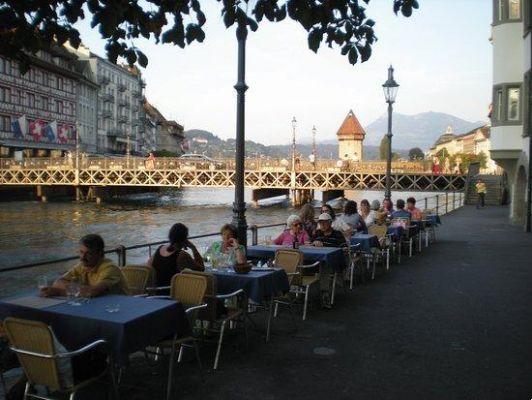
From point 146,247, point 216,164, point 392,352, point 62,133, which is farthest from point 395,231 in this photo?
point 62,133

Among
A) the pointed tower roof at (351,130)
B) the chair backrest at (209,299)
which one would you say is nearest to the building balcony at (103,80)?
the pointed tower roof at (351,130)

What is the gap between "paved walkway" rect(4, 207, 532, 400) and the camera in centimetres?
553

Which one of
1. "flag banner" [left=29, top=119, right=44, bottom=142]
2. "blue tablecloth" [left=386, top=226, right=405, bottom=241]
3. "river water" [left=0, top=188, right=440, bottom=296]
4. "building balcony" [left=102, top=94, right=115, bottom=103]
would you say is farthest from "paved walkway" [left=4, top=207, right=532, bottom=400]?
"building balcony" [left=102, top=94, right=115, bottom=103]

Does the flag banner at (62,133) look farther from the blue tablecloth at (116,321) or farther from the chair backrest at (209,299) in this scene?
the blue tablecloth at (116,321)

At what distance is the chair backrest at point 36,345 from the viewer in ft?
13.7

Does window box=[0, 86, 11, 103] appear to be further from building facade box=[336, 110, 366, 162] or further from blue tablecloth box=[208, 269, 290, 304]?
building facade box=[336, 110, 366, 162]

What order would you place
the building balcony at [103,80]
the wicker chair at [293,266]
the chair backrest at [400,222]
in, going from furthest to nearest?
the building balcony at [103,80]
the chair backrest at [400,222]
the wicker chair at [293,266]

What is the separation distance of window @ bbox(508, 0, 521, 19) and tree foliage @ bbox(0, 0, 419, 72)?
2007 cm

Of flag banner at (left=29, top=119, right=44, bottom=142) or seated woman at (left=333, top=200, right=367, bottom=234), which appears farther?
flag banner at (left=29, top=119, right=44, bottom=142)

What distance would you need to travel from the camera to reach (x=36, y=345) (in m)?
4.25

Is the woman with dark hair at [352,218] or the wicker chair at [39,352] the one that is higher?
the woman with dark hair at [352,218]

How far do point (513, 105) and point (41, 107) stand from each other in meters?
62.2

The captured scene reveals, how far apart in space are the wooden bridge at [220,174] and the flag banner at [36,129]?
6.02m

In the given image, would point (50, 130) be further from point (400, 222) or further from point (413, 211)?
point (400, 222)
